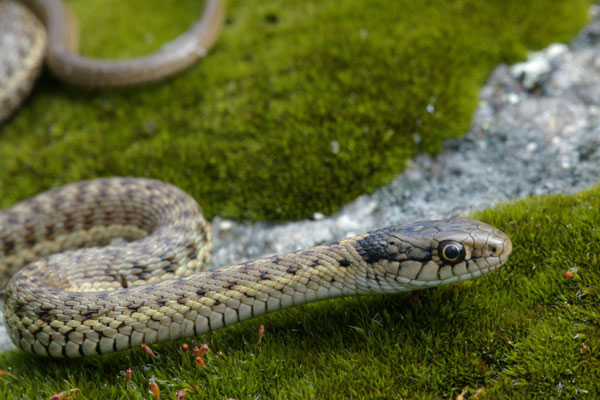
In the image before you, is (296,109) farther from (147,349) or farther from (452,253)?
(147,349)

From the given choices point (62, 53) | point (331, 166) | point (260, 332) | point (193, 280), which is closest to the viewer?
point (260, 332)

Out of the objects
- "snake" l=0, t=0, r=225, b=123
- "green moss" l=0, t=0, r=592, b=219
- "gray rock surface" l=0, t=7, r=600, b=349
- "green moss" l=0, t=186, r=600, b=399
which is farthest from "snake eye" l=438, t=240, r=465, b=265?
"snake" l=0, t=0, r=225, b=123

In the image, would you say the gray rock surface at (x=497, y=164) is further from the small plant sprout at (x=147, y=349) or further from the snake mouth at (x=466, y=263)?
the small plant sprout at (x=147, y=349)

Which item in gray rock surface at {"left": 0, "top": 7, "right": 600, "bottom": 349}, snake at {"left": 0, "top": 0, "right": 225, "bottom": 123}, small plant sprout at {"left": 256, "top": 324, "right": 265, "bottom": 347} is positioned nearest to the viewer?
small plant sprout at {"left": 256, "top": 324, "right": 265, "bottom": 347}

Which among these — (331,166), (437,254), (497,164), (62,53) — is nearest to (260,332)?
(437,254)

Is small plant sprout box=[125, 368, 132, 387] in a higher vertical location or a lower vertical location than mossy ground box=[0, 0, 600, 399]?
lower

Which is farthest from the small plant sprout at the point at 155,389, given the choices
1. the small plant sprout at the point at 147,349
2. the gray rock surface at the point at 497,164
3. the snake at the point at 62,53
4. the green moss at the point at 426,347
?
the snake at the point at 62,53

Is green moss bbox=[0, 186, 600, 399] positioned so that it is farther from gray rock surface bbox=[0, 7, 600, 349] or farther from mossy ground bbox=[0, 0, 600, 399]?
gray rock surface bbox=[0, 7, 600, 349]
